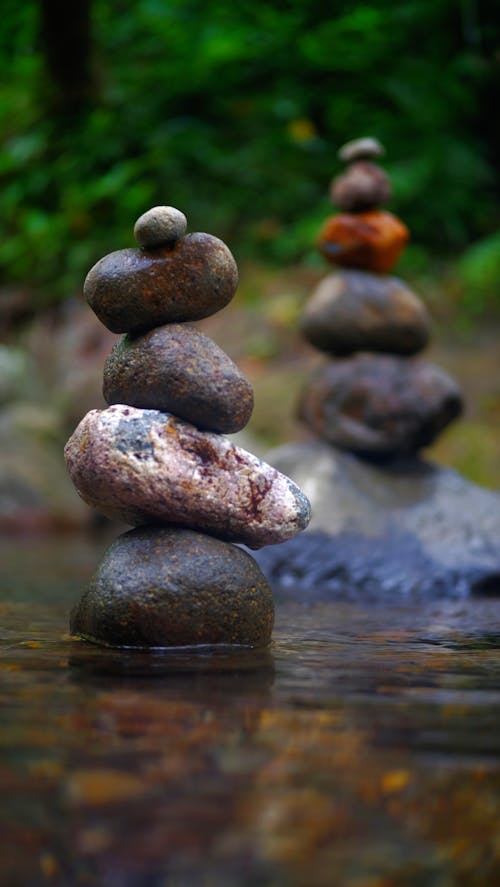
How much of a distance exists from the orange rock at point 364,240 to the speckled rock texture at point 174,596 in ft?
12.6

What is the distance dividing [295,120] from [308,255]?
2085 mm

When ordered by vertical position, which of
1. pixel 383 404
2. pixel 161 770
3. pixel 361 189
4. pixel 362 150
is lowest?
pixel 161 770

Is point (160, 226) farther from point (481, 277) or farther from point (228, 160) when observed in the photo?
point (228, 160)

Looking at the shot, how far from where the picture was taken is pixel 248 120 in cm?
Answer: 1323

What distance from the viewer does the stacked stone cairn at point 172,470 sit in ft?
12.7

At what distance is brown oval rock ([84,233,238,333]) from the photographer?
4.06m

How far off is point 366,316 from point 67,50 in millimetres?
8042

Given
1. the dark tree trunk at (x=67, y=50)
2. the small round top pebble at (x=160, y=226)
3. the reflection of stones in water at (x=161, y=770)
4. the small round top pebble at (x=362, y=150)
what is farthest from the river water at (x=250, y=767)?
the dark tree trunk at (x=67, y=50)

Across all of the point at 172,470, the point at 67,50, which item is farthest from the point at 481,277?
the point at 172,470

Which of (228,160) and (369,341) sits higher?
(228,160)

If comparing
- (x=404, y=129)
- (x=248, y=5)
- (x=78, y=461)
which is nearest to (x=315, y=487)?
(x=78, y=461)

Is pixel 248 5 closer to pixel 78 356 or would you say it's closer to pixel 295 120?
pixel 295 120

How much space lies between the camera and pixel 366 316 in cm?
713

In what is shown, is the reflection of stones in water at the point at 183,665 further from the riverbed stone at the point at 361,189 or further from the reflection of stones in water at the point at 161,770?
the riverbed stone at the point at 361,189
